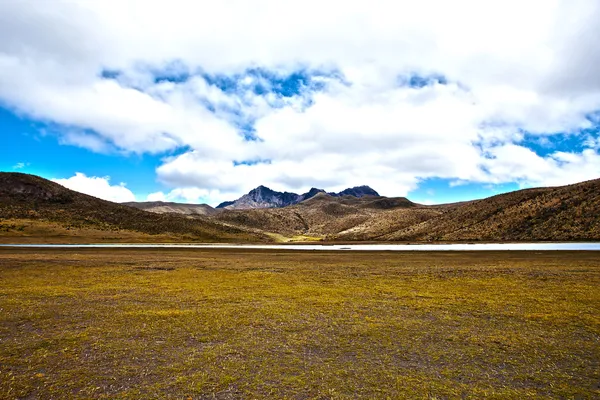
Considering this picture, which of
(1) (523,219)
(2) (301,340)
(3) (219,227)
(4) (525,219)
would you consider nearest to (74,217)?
(3) (219,227)

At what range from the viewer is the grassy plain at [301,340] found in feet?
29.2

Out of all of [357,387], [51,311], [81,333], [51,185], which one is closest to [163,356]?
[81,333]

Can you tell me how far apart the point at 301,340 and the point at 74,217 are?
14232 cm

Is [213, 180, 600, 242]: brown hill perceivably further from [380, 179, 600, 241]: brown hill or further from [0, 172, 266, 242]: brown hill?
[0, 172, 266, 242]: brown hill

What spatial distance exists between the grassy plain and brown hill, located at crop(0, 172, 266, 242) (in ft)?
337

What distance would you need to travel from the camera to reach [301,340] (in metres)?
12.8

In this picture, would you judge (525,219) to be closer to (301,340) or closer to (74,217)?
(301,340)

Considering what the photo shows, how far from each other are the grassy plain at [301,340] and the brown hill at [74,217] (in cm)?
10271

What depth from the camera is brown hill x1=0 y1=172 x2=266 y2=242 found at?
374 feet

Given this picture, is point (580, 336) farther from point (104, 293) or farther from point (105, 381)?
point (104, 293)

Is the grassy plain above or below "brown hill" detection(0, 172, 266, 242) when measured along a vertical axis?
below

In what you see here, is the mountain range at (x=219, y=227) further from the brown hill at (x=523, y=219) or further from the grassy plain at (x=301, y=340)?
the grassy plain at (x=301, y=340)

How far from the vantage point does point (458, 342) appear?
12.5 meters

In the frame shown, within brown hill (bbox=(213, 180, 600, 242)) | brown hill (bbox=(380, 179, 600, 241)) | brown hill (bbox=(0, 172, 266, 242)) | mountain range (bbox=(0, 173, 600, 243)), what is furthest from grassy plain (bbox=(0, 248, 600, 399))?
brown hill (bbox=(0, 172, 266, 242))
